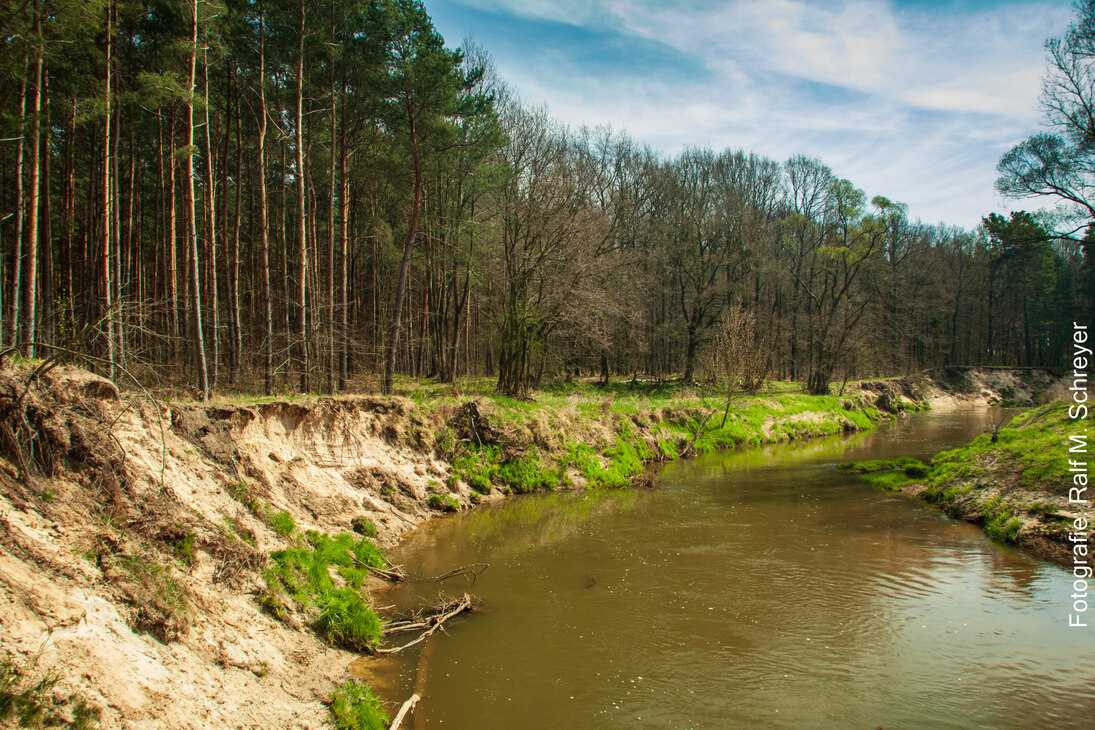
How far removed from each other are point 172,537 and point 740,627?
23.1ft

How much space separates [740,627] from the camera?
755 centimetres

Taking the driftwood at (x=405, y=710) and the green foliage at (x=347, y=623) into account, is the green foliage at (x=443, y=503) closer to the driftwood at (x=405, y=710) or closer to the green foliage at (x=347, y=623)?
the green foliage at (x=347, y=623)

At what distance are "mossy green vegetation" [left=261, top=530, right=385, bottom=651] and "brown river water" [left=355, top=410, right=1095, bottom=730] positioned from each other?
1.46 feet

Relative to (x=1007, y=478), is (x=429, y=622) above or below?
below

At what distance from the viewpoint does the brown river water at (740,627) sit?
228 inches

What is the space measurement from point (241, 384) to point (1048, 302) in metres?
62.0

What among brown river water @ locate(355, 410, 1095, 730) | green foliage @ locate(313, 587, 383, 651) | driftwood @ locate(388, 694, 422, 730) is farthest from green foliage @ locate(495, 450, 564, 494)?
driftwood @ locate(388, 694, 422, 730)

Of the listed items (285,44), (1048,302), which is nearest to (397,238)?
(285,44)

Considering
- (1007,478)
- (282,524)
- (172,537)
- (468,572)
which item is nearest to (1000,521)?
(1007,478)

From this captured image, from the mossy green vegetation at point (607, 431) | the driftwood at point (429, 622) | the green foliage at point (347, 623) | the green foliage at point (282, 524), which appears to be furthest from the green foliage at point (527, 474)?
the green foliage at point (347, 623)

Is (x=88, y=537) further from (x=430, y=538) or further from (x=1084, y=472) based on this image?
(x=1084, y=472)

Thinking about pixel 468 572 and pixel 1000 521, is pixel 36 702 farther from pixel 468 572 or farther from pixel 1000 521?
pixel 1000 521

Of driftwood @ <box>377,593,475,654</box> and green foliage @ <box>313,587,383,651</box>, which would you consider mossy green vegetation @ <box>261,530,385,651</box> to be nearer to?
green foliage @ <box>313,587,383,651</box>

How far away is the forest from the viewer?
13.0 metres
